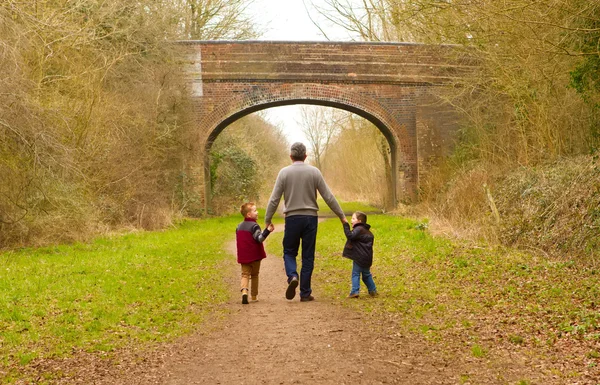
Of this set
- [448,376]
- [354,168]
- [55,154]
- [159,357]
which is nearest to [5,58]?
[55,154]

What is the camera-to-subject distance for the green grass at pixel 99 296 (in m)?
6.32

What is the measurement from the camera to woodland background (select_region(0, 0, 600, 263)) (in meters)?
11.0

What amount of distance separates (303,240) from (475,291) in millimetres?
2206

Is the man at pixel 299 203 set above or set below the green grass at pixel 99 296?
above

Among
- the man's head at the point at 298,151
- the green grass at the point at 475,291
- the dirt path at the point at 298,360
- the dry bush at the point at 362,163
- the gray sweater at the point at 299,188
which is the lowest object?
the dirt path at the point at 298,360

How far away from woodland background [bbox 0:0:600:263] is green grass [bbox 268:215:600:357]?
40.5 inches

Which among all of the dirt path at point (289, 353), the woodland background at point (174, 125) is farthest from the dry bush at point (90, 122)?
the dirt path at point (289, 353)

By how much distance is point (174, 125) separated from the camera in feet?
70.5

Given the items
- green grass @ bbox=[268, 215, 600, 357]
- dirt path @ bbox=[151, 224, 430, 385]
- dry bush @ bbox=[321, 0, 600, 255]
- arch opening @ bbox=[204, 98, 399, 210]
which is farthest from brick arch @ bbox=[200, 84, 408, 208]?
dirt path @ bbox=[151, 224, 430, 385]

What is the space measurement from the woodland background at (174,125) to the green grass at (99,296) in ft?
6.04

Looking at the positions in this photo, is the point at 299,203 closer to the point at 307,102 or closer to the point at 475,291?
the point at 475,291

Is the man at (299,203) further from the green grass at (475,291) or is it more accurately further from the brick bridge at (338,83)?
the brick bridge at (338,83)

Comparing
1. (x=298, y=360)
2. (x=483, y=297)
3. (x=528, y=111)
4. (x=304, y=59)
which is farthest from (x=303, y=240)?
(x=304, y=59)

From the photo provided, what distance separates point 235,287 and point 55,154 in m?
4.73
